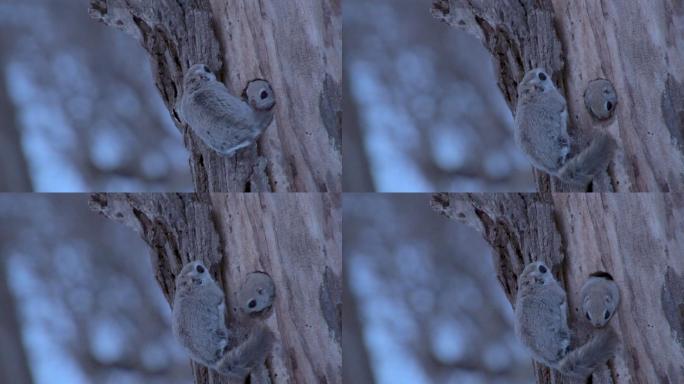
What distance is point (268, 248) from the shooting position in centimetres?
177

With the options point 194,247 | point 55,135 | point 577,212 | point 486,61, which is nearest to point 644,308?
point 577,212

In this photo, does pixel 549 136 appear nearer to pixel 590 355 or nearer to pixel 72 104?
pixel 590 355

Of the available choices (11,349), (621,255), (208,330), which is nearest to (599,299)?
(621,255)

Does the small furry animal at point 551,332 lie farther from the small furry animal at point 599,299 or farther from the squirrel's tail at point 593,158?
the squirrel's tail at point 593,158

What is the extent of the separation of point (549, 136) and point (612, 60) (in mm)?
203

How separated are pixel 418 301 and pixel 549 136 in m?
0.42

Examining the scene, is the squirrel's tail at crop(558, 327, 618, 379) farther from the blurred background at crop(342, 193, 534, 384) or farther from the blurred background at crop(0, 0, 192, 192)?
the blurred background at crop(0, 0, 192, 192)

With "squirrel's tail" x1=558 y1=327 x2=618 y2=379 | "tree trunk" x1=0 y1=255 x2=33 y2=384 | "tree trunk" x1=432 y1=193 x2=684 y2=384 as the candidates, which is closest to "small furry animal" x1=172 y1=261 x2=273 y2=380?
"tree trunk" x1=0 y1=255 x2=33 y2=384

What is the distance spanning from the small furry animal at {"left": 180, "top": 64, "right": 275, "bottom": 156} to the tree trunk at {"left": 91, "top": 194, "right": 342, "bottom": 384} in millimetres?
118

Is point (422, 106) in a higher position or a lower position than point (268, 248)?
higher

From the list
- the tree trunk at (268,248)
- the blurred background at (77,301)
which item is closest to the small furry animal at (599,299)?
the tree trunk at (268,248)

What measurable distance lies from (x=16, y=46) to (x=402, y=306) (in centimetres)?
94

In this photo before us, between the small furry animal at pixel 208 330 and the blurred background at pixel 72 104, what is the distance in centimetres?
19

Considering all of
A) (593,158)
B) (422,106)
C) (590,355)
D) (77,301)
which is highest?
(422,106)
